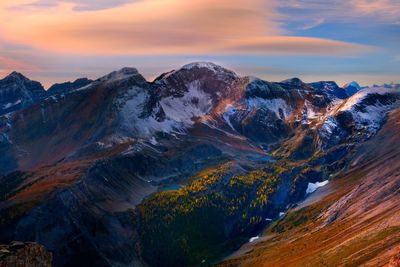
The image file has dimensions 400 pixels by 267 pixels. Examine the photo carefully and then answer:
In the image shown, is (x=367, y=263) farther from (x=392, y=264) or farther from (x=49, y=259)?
(x=49, y=259)

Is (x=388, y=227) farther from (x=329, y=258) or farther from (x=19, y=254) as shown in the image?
(x=19, y=254)

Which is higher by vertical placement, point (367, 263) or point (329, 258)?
point (367, 263)

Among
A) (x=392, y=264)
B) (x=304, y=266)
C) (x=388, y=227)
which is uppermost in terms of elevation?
(x=392, y=264)

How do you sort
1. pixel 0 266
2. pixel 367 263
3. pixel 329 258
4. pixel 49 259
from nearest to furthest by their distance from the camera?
pixel 0 266 → pixel 49 259 → pixel 367 263 → pixel 329 258

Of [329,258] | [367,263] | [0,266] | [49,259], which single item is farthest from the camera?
[329,258]

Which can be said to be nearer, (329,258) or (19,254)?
(19,254)

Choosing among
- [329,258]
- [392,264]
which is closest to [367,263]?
[329,258]

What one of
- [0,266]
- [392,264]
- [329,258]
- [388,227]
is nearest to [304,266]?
[329,258]
